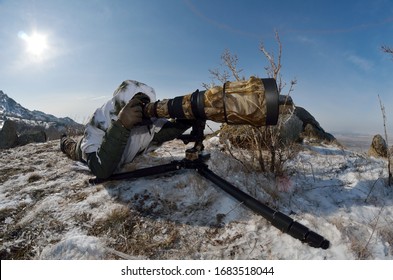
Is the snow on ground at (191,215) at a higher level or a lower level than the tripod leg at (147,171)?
lower

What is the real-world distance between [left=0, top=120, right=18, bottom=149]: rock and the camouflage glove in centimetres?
895

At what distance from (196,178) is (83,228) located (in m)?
1.13

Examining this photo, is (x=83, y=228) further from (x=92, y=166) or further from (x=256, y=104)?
(x=256, y=104)

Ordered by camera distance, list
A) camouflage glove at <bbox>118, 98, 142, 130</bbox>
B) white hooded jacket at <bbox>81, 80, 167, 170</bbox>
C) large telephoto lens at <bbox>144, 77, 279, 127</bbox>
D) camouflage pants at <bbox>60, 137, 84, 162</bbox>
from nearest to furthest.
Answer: large telephoto lens at <bbox>144, 77, 279, 127</bbox>, camouflage glove at <bbox>118, 98, 142, 130</bbox>, white hooded jacket at <bbox>81, 80, 167, 170</bbox>, camouflage pants at <bbox>60, 137, 84, 162</bbox>

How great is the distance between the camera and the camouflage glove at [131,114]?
2193 mm

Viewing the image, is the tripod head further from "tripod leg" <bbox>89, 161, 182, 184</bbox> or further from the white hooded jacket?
the white hooded jacket

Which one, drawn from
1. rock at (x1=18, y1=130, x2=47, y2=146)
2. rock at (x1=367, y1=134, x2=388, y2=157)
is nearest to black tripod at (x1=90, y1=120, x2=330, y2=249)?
rock at (x1=367, y1=134, x2=388, y2=157)

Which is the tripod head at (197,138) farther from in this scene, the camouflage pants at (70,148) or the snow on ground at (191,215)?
the camouflage pants at (70,148)

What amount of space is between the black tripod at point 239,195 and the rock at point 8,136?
8.80m

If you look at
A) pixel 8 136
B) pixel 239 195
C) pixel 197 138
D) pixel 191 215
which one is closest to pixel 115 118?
A: pixel 197 138

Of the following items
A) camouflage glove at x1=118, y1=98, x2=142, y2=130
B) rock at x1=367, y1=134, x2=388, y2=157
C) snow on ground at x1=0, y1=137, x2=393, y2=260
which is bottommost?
snow on ground at x1=0, y1=137, x2=393, y2=260

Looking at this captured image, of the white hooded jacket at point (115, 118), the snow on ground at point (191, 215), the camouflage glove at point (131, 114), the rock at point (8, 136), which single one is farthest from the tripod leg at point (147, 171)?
the rock at point (8, 136)

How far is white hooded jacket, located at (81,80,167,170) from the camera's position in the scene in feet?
8.86
